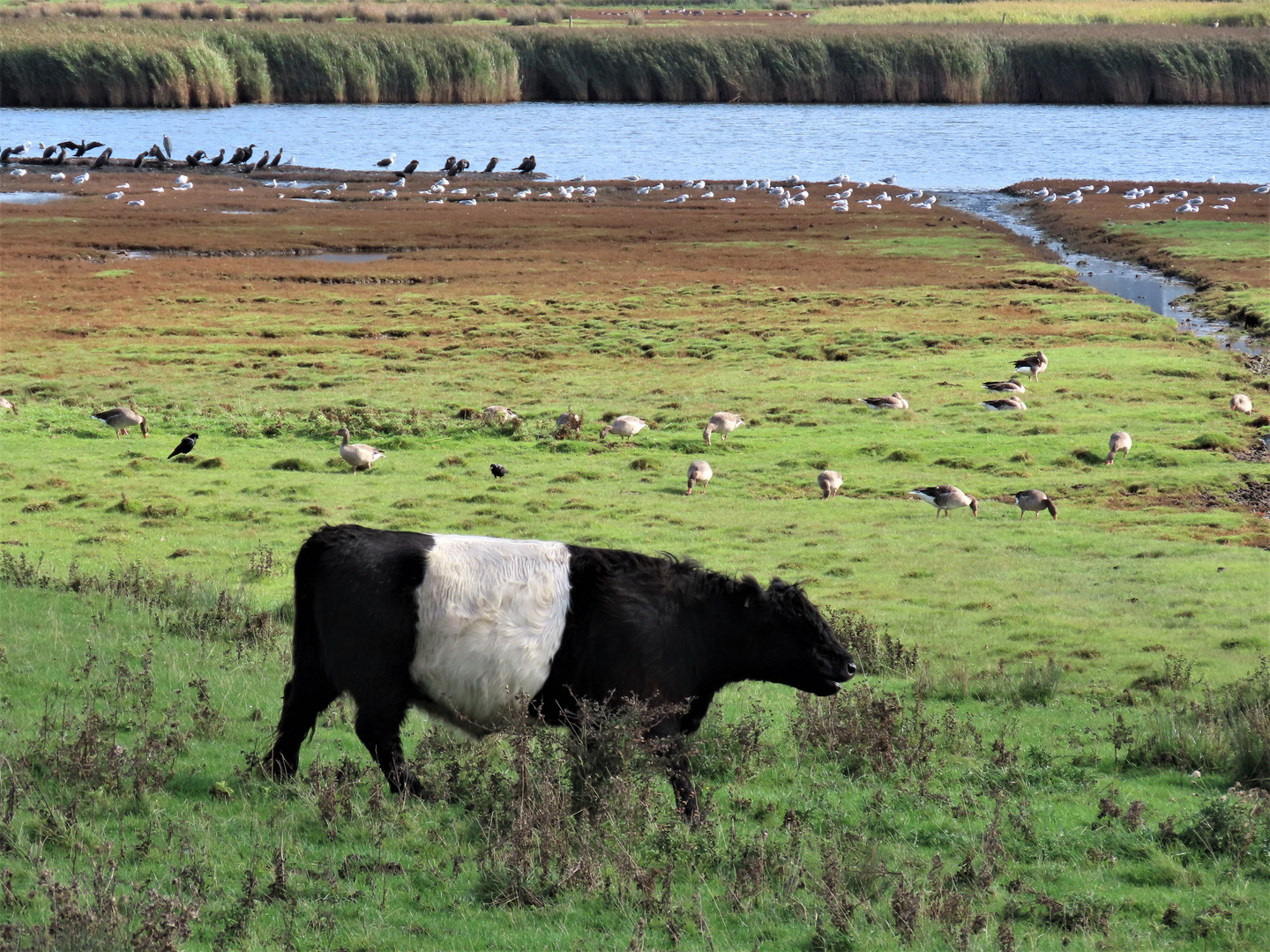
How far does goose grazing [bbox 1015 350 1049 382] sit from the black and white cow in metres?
22.1

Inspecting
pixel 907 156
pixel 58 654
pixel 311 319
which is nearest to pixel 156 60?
pixel 907 156

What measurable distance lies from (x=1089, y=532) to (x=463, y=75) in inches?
3513

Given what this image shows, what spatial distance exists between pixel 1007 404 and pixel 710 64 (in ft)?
267

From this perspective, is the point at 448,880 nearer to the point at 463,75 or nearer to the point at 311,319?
the point at 311,319

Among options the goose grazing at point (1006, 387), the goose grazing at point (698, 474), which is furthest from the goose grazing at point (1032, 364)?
the goose grazing at point (698, 474)

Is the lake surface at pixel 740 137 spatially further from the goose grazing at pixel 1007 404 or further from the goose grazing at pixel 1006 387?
the goose grazing at pixel 1007 404

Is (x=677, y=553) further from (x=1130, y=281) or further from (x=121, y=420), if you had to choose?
(x=1130, y=281)

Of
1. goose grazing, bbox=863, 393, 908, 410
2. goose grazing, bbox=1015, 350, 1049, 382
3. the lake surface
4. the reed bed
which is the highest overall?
the reed bed

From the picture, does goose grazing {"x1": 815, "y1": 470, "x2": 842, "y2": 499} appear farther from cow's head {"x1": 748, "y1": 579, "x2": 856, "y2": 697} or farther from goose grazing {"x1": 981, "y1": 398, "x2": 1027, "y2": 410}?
cow's head {"x1": 748, "y1": 579, "x2": 856, "y2": 697}

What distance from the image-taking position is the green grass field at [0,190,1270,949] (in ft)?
21.6

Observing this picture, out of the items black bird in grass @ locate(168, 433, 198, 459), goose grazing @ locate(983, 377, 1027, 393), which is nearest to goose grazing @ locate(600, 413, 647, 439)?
black bird in grass @ locate(168, 433, 198, 459)

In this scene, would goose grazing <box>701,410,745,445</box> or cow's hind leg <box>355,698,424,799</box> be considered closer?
cow's hind leg <box>355,698,424,799</box>

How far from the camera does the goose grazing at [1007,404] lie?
26.2 m

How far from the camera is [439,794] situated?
25.9ft
